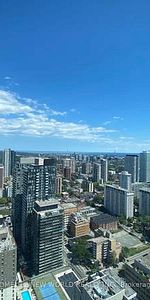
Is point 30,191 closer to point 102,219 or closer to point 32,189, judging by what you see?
point 32,189

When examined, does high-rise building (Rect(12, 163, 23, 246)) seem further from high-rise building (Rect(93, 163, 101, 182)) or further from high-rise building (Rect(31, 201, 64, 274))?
high-rise building (Rect(93, 163, 101, 182))

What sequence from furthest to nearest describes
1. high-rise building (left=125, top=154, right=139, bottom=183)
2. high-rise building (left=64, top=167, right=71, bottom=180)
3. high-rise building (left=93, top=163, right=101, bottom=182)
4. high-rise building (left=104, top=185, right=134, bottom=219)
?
high-rise building (left=64, top=167, right=71, bottom=180)
high-rise building (left=93, top=163, right=101, bottom=182)
high-rise building (left=125, top=154, right=139, bottom=183)
high-rise building (left=104, top=185, right=134, bottom=219)

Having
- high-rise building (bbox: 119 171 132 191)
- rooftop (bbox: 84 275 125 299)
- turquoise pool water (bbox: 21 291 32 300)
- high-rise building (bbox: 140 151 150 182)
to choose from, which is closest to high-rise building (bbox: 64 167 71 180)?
high-rise building (bbox: 140 151 150 182)

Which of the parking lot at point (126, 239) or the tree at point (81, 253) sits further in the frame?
the parking lot at point (126, 239)

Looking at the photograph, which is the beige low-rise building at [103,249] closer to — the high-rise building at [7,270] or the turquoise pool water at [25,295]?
the turquoise pool water at [25,295]

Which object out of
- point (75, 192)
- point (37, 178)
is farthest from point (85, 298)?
point (75, 192)

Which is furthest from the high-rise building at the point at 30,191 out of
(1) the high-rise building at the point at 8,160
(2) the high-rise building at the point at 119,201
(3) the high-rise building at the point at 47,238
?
(1) the high-rise building at the point at 8,160

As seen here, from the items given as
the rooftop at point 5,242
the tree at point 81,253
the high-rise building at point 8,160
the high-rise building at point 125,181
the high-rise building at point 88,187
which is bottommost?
the tree at point 81,253
